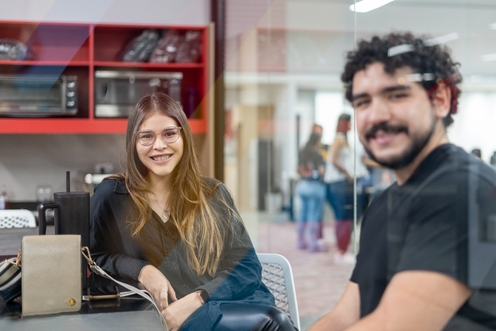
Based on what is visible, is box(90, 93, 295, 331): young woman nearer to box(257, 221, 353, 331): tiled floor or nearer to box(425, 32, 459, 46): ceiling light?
box(425, 32, 459, 46): ceiling light

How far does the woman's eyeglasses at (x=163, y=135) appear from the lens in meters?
1.42

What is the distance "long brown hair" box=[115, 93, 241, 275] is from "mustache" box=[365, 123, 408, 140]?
699mm

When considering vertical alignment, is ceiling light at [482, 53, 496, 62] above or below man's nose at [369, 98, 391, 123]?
above

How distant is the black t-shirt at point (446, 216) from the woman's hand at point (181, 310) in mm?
695

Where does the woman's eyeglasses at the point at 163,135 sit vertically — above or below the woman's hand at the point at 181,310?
above

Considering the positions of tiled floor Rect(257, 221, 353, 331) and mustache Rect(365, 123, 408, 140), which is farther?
tiled floor Rect(257, 221, 353, 331)

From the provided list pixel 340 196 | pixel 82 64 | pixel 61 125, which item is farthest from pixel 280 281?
pixel 340 196

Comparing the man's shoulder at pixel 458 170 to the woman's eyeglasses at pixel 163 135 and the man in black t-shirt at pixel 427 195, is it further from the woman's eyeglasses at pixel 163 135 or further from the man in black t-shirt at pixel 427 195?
the woman's eyeglasses at pixel 163 135

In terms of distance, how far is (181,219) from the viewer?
148 cm

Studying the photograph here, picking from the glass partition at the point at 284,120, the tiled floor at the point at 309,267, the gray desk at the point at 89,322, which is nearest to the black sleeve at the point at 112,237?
the gray desk at the point at 89,322

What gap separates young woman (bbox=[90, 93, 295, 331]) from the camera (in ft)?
4.69

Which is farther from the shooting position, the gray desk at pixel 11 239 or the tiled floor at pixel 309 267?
the tiled floor at pixel 309 267

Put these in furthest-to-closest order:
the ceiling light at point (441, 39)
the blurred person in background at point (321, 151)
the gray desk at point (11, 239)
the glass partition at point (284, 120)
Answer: the blurred person in background at point (321, 151)
the glass partition at point (284, 120)
the gray desk at point (11, 239)
the ceiling light at point (441, 39)

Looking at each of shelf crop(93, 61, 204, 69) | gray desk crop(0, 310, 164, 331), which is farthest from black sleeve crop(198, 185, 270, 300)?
shelf crop(93, 61, 204, 69)
